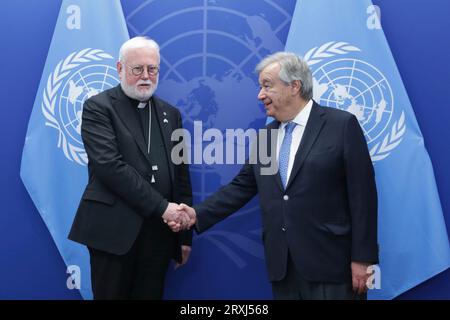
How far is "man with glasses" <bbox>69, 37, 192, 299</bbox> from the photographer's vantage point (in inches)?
108

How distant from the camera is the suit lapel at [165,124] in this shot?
299cm

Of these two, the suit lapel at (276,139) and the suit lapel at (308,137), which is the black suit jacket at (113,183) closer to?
the suit lapel at (276,139)

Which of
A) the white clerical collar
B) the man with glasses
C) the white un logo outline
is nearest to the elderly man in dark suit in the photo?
the man with glasses

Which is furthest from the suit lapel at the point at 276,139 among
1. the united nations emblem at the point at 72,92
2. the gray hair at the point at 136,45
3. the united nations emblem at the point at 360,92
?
the united nations emblem at the point at 72,92

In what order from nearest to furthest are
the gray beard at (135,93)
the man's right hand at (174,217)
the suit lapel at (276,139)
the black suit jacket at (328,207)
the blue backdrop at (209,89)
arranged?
the black suit jacket at (328,207) < the suit lapel at (276,139) < the man's right hand at (174,217) < the gray beard at (135,93) < the blue backdrop at (209,89)

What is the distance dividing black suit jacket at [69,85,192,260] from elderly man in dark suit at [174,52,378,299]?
652mm

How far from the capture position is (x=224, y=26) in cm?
338

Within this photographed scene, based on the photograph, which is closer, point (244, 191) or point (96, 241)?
point (96, 241)

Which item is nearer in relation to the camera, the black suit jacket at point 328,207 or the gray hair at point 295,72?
the black suit jacket at point 328,207

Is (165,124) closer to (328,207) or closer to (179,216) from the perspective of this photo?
(179,216)

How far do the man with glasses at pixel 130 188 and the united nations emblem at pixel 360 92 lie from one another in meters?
0.97

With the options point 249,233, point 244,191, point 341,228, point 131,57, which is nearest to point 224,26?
point 131,57
